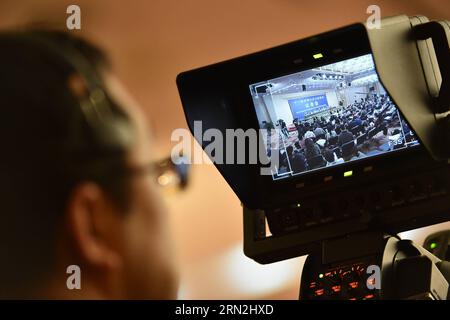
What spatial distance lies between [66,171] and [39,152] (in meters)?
0.03

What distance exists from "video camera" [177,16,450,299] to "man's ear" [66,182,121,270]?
1.98 feet

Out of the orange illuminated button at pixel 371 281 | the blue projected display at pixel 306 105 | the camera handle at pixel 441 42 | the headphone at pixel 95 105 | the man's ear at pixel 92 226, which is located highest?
the camera handle at pixel 441 42

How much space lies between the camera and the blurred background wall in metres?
2.25

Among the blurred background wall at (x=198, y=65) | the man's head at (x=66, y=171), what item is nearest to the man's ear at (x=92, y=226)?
the man's head at (x=66, y=171)

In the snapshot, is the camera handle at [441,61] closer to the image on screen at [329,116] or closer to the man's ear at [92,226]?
the image on screen at [329,116]

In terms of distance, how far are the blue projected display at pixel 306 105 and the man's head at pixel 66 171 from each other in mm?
601

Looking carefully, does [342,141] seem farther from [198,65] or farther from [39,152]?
[198,65]

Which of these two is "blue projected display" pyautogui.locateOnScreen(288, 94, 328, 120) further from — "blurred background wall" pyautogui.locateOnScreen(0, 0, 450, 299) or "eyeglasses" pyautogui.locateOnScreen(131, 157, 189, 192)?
"blurred background wall" pyautogui.locateOnScreen(0, 0, 450, 299)

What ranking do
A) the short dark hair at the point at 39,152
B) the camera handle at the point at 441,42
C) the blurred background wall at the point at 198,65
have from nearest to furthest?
the short dark hair at the point at 39,152 < the camera handle at the point at 441,42 < the blurred background wall at the point at 198,65

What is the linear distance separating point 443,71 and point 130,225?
665mm

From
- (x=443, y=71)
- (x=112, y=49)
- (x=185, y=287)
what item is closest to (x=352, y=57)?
(x=443, y=71)

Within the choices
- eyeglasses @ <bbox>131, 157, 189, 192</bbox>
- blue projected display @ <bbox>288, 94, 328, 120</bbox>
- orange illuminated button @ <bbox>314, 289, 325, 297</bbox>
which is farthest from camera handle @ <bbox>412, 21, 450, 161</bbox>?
eyeglasses @ <bbox>131, 157, 189, 192</bbox>

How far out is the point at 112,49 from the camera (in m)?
2.18

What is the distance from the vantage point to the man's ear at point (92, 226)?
611mm
